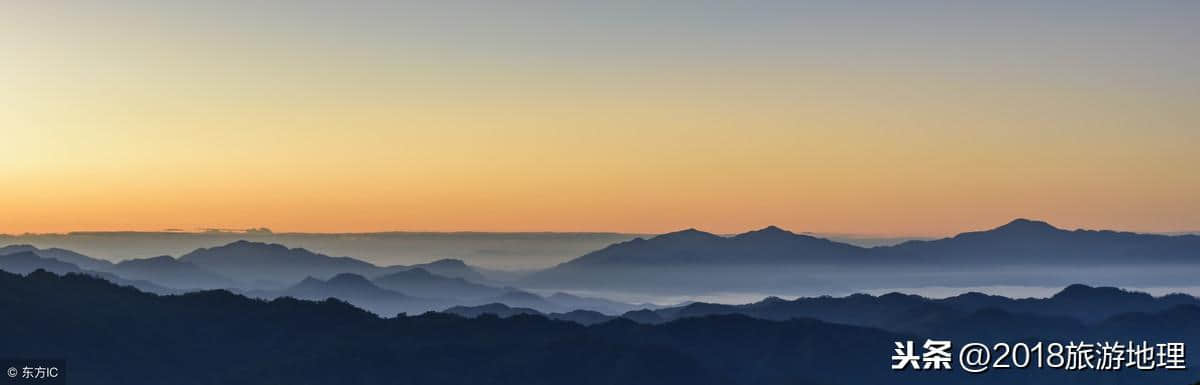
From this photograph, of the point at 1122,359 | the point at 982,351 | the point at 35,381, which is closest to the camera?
the point at 982,351

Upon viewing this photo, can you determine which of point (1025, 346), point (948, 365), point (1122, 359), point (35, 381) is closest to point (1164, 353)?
point (1122, 359)

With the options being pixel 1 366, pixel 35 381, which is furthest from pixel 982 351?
pixel 1 366

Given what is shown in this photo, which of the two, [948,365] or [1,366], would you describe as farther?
[1,366]

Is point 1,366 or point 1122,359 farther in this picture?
point 1,366

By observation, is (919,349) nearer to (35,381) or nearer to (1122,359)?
(1122,359)

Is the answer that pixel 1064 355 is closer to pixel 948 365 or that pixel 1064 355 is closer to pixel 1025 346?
pixel 1025 346

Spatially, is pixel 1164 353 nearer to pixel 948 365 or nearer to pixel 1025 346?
pixel 1025 346

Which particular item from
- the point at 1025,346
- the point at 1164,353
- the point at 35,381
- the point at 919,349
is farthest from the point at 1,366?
the point at 1164,353

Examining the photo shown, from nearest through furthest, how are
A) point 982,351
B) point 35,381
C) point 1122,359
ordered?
point 982,351
point 1122,359
point 35,381
